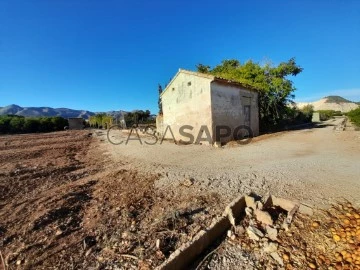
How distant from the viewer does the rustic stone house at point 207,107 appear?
12.6 metres

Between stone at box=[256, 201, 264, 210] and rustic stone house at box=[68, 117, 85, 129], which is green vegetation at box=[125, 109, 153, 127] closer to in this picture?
rustic stone house at box=[68, 117, 85, 129]

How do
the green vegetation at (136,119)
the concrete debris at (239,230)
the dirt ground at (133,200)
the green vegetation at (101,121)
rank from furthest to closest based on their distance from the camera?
the green vegetation at (101,121) < the green vegetation at (136,119) < the concrete debris at (239,230) < the dirt ground at (133,200)

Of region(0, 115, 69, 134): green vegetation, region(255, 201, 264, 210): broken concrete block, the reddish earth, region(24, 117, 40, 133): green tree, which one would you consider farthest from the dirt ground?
region(24, 117, 40, 133): green tree

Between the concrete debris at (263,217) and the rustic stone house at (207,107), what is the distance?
28.8 ft

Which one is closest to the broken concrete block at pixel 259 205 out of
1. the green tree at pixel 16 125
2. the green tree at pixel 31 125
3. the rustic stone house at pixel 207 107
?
the rustic stone house at pixel 207 107

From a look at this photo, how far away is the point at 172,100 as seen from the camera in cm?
1570

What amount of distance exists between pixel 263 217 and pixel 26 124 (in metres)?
43.3

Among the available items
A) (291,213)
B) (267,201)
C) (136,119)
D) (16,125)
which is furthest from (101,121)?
(291,213)

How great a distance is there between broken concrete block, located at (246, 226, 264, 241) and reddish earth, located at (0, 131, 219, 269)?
742 mm

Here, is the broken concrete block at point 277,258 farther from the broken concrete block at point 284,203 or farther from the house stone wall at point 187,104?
the house stone wall at point 187,104

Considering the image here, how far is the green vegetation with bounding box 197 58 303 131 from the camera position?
61.1 ft

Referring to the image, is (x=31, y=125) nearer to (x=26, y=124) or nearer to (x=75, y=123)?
(x=26, y=124)

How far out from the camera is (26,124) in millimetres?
36906

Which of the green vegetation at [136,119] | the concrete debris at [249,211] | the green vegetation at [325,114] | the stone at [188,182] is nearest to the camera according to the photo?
the concrete debris at [249,211]
